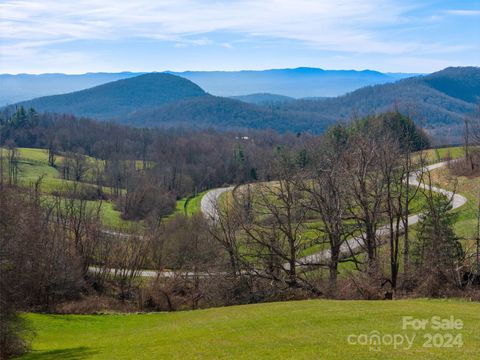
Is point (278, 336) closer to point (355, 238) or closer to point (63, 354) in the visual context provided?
point (63, 354)

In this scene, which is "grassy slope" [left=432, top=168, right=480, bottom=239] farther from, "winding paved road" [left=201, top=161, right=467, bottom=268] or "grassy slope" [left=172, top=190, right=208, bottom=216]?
"grassy slope" [left=172, top=190, right=208, bottom=216]

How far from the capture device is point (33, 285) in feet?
110

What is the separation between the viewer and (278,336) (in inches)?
649

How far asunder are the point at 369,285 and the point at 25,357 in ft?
58.8

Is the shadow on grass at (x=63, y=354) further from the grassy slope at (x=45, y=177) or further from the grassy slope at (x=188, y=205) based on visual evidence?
the grassy slope at (x=188, y=205)

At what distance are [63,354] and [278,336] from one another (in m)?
9.12

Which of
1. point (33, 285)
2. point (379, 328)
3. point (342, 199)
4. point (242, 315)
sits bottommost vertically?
point (33, 285)

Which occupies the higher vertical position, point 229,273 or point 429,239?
point 429,239

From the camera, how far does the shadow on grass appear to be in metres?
18.6

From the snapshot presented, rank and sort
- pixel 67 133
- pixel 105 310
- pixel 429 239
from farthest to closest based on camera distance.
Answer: pixel 67 133 → pixel 105 310 → pixel 429 239

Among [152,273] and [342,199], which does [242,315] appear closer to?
[342,199]

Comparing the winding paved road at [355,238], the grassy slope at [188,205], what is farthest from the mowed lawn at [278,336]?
the grassy slope at [188,205]

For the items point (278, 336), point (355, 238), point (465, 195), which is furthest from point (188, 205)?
point (278, 336)

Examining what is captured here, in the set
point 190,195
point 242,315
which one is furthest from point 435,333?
point 190,195
